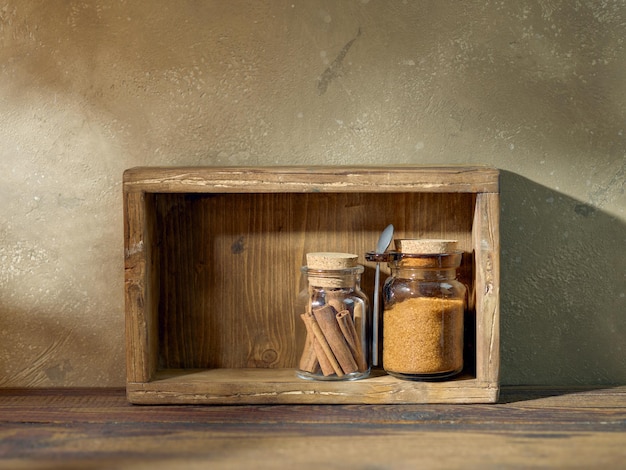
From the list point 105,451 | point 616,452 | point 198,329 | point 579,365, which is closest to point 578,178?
point 579,365

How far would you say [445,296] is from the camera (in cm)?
113

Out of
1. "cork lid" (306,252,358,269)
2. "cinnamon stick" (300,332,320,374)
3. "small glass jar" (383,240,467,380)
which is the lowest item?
"cinnamon stick" (300,332,320,374)

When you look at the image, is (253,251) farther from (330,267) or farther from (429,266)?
(429,266)

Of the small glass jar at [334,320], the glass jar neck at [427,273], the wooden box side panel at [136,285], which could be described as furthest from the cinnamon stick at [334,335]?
the wooden box side panel at [136,285]

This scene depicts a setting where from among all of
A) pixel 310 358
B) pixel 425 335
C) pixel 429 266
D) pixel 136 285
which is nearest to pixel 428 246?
pixel 429 266

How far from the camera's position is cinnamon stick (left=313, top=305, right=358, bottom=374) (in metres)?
1.13

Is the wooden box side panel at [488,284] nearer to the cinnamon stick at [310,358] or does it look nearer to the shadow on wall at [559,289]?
the shadow on wall at [559,289]

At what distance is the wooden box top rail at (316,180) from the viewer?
43.3 inches

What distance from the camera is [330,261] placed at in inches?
43.9

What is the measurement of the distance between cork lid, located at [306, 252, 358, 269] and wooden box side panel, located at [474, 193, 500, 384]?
198 millimetres

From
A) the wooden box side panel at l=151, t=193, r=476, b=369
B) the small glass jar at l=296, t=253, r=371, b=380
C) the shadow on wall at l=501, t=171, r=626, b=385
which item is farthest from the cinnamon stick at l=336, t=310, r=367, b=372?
the shadow on wall at l=501, t=171, r=626, b=385

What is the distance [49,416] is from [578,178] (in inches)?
36.7

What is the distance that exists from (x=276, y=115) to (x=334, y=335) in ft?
1.26

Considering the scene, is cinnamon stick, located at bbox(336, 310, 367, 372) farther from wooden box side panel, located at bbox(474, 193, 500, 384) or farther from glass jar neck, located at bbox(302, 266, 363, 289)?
wooden box side panel, located at bbox(474, 193, 500, 384)
